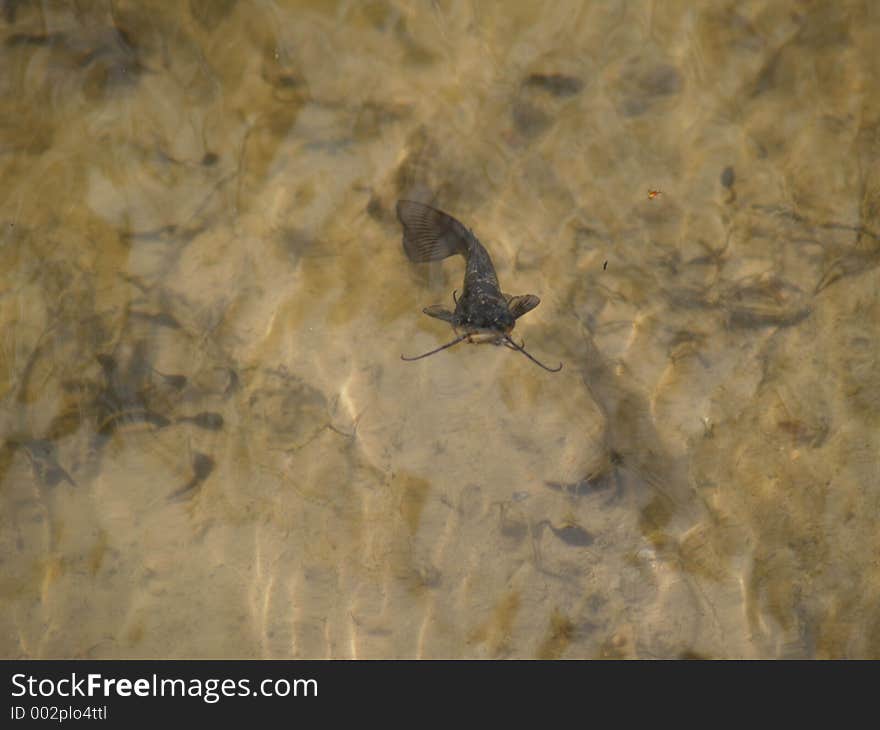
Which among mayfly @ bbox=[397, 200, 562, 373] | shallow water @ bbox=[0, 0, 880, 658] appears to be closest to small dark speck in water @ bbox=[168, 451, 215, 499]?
shallow water @ bbox=[0, 0, 880, 658]

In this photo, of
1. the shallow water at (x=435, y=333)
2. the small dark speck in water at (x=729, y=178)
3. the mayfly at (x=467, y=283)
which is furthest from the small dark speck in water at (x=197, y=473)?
the small dark speck in water at (x=729, y=178)

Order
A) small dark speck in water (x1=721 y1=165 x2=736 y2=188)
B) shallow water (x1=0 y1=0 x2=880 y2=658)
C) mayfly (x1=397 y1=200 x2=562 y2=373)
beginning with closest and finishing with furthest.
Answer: mayfly (x1=397 y1=200 x2=562 y2=373) < shallow water (x1=0 y1=0 x2=880 y2=658) < small dark speck in water (x1=721 y1=165 x2=736 y2=188)

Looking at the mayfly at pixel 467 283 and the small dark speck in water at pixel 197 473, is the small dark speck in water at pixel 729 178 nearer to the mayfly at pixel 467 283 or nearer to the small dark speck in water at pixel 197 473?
the mayfly at pixel 467 283

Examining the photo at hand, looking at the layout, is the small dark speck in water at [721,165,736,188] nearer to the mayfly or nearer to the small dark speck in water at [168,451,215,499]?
the mayfly

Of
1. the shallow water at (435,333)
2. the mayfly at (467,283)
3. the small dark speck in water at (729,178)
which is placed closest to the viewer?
the mayfly at (467,283)

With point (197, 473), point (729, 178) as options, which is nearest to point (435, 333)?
point (197, 473)
